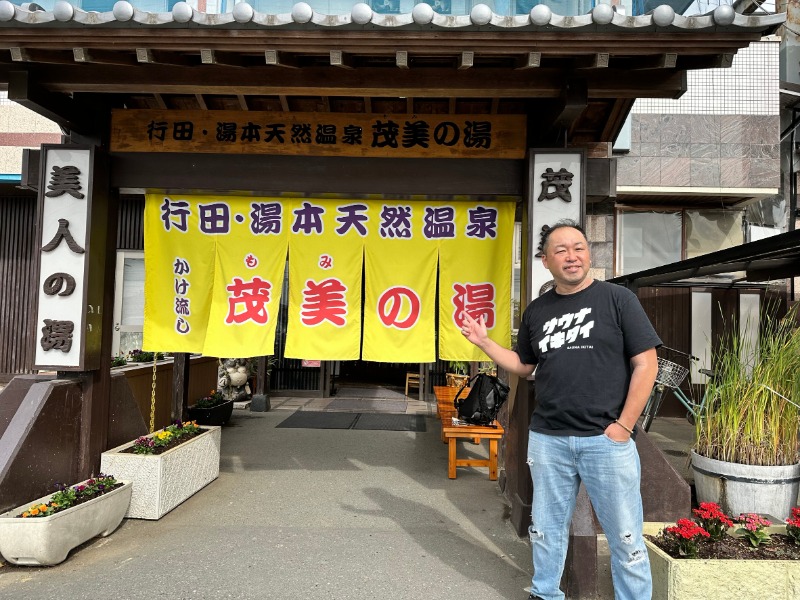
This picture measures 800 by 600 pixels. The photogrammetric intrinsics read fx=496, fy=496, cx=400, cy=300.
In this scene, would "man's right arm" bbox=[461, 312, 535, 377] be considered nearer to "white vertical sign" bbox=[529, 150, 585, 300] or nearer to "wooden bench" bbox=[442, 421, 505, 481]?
"white vertical sign" bbox=[529, 150, 585, 300]

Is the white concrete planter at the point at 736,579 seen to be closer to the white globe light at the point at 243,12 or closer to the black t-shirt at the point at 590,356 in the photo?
the black t-shirt at the point at 590,356

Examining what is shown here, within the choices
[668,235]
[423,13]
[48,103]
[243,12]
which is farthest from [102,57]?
[668,235]

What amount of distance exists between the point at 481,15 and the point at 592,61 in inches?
40.7

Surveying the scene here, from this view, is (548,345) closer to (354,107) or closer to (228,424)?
(354,107)

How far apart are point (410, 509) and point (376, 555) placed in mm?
1173

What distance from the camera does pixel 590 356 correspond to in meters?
2.93

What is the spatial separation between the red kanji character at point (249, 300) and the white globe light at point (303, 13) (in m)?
2.66

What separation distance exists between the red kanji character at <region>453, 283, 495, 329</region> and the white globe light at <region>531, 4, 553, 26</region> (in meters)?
2.54

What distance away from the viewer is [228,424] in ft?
31.5

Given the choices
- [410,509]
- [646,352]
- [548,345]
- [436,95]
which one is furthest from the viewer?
[410,509]

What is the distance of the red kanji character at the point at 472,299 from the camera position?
5.32 meters

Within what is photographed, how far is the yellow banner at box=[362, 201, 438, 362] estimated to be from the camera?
17.4 feet

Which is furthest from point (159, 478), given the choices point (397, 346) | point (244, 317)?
point (397, 346)

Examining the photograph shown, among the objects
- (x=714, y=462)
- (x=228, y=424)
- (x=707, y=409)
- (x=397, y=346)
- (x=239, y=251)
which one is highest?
(x=239, y=251)
